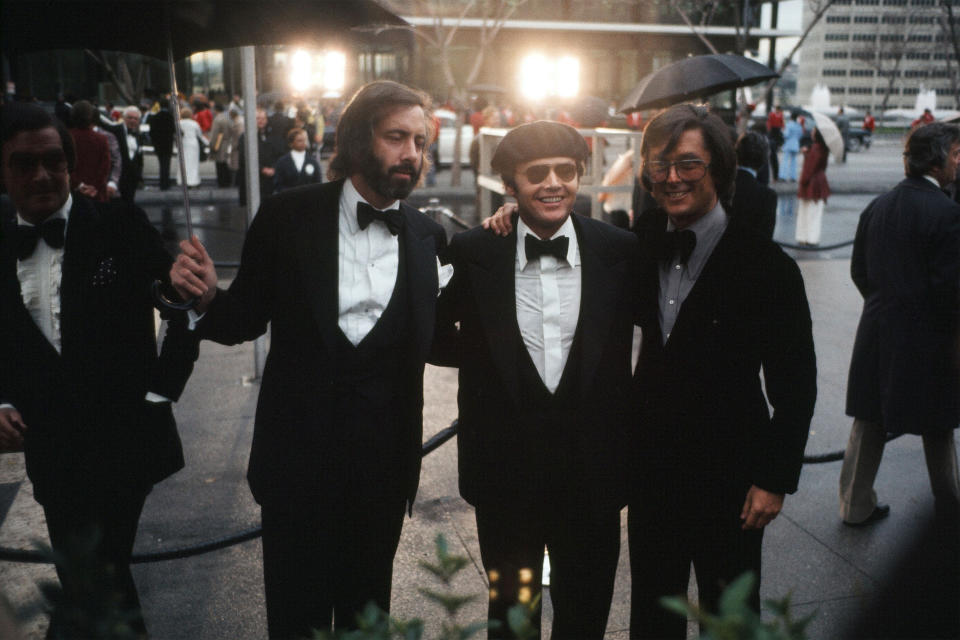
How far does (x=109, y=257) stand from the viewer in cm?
251

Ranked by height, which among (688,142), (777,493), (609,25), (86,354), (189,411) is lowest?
(189,411)

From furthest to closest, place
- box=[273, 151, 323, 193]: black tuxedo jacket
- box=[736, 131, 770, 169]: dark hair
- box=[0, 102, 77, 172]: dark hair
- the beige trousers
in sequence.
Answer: box=[273, 151, 323, 193]: black tuxedo jacket < box=[736, 131, 770, 169]: dark hair < the beige trousers < box=[0, 102, 77, 172]: dark hair

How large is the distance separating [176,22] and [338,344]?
4.46ft

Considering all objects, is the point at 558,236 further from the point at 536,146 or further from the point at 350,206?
the point at 350,206

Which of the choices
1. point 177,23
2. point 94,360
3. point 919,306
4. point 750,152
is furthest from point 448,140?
point 94,360

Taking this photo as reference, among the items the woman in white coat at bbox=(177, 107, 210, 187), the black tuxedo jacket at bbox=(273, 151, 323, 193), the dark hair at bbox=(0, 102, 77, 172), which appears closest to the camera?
the dark hair at bbox=(0, 102, 77, 172)

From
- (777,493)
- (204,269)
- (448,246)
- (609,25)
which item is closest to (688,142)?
(448,246)

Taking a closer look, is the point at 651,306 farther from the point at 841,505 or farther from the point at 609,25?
the point at 609,25

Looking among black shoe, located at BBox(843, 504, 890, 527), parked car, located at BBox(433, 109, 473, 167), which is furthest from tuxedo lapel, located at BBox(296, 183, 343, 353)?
parked car, located at BBox(433, 109, 473, 167)

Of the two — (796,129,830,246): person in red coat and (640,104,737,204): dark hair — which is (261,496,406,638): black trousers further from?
(796,129,830,246): person in red coat

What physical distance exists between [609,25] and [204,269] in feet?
148

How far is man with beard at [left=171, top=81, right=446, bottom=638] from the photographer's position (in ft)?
8.21

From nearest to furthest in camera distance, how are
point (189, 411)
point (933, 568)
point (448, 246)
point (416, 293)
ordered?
point (933, 568)
point (416, 293)
point (448, 246)
point (189, 411)

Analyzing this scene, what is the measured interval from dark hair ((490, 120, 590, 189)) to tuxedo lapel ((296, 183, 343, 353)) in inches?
20.7
